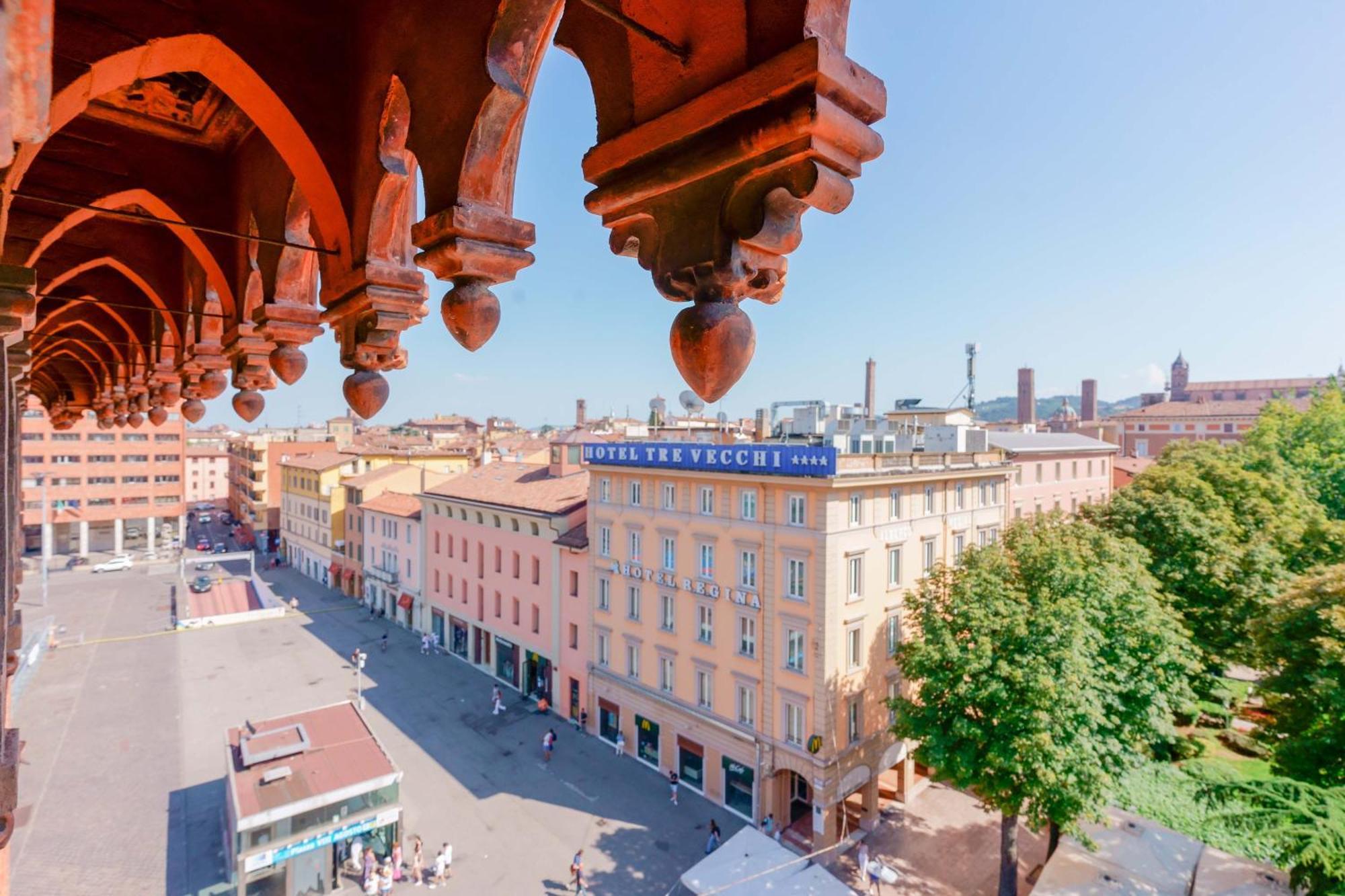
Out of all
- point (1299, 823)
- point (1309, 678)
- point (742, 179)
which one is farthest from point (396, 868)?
point (1309, 678)

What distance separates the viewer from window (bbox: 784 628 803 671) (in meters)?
17.5

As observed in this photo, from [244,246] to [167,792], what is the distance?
21.8 metres

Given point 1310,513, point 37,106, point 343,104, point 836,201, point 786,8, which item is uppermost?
point 343,104

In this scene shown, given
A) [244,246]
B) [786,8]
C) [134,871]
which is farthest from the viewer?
[134,871]

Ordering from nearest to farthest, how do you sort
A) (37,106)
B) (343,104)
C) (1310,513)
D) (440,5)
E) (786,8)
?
1. (37,106)
2. (786,8)
3. (440,5)
4. (343,104)
5. (1310,513)

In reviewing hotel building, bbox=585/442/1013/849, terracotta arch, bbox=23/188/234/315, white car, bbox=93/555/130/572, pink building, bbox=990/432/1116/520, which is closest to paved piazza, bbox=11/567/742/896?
hotel building, bbox=585/442/1013/849

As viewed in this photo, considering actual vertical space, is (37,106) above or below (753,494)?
above

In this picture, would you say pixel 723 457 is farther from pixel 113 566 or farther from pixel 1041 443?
pixel 113 566

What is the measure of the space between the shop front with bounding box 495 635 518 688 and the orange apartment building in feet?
123

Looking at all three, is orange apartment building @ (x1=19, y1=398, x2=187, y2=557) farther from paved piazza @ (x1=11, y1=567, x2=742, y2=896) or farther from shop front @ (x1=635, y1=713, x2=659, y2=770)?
shop front @ (x1=635, y1=713, x2=659, y2=770)

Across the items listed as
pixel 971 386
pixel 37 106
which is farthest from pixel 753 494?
pixel 971 386

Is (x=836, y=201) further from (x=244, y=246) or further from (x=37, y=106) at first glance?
(x=244, y=246)

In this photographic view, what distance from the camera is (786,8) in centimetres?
155

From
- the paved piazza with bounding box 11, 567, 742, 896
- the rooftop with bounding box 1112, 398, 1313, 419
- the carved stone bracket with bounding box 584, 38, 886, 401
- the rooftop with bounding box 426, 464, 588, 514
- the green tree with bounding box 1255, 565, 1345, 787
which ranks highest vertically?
the rooftop with bounding box 1112, 398, 1313, 419
